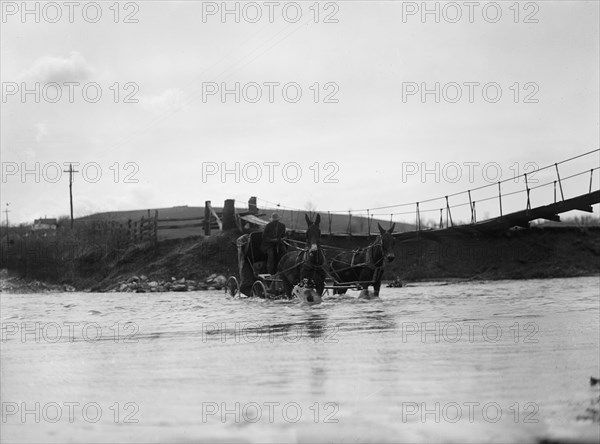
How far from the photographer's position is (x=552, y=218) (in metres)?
27.6

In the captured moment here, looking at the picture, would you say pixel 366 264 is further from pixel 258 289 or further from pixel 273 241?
pixel 258 289

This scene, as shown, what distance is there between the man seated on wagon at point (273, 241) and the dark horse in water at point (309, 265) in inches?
58.4

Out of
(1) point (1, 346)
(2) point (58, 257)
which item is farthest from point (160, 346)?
(2) point (58, 257)

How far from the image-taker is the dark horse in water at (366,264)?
21.1m

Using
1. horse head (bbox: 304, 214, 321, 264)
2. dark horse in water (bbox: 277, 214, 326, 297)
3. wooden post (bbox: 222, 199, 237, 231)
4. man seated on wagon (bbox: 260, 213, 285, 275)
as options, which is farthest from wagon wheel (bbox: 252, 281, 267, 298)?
wooden post (bbox: 222, 199, 237, 231)

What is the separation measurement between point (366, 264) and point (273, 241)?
108 inches

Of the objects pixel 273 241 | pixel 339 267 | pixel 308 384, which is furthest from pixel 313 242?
pixel 308 384

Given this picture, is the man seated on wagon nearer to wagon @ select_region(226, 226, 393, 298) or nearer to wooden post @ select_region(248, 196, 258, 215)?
wagon @ select_region(226, 226, 393, 298)

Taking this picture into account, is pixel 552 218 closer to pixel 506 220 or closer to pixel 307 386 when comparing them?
pixel 506 220

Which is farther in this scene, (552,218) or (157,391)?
(552,218)

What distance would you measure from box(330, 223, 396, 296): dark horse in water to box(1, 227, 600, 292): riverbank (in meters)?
17.3

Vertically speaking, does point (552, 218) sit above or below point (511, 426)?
above

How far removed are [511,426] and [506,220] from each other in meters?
26.8

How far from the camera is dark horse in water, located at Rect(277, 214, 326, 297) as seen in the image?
733 inches
